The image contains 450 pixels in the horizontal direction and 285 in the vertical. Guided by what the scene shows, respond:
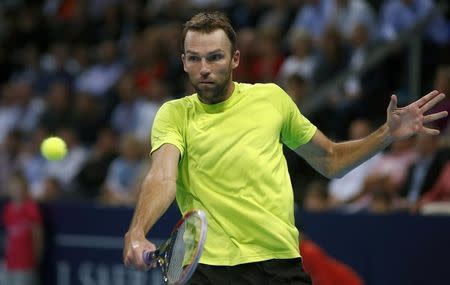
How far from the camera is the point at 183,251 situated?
4.48 metres

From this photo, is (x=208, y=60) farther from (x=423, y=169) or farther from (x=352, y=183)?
(x=352, y=183)

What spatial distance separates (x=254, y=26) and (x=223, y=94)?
852 centimetres

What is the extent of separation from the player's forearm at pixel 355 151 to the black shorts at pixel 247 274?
0.69 metres

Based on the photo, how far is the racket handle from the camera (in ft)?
13.8

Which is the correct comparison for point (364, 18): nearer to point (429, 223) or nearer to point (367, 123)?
point (367, 123)

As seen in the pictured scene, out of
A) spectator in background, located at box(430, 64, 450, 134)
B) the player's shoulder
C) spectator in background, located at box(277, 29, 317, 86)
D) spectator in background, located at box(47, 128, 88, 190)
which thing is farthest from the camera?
spectator in background, located at box(47, 128, 88, 190)

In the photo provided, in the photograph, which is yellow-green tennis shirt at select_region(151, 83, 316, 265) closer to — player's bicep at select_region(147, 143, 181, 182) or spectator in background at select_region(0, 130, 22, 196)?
player's bicep at select_region(147, 143, 181, 182)

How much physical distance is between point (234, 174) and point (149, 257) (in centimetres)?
80

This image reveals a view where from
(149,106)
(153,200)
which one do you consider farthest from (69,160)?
(153,200)

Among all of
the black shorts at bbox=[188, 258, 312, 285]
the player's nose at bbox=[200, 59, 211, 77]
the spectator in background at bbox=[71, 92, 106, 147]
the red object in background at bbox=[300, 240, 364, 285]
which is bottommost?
the spectator in background at bbox=[71, 92, 106, 147]

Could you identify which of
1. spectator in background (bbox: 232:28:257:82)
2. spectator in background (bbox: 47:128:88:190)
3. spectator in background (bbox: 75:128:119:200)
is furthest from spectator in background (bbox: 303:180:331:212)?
spectator in background (bbox: 47:128:88:190)

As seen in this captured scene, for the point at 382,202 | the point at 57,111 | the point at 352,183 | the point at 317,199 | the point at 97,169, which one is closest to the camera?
the point at 382,202

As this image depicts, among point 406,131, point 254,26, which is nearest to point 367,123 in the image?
point 254,26

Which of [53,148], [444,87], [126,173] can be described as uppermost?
[444,87]
